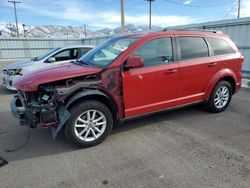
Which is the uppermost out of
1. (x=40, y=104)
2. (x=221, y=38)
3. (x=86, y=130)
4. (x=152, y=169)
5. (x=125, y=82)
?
(x=221, y=38)

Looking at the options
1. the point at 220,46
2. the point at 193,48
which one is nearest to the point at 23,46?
the point at 193,48

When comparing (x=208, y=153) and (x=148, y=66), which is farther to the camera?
(x=148, y=66)

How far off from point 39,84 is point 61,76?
34 centimetres

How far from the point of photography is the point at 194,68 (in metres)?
4.22

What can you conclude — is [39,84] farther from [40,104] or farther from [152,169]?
[152,169]

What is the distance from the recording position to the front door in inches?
143

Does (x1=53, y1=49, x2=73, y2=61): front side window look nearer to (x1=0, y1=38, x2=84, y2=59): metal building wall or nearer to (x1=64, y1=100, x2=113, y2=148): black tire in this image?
(x1=64, y1=100, x2=113, y2=148): black tire

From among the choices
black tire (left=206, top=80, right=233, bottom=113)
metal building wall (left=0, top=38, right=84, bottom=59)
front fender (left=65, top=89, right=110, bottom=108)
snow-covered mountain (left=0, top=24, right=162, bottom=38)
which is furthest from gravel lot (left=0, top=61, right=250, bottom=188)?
metal building wall (left=0, top=38, right=84, bottom=59)

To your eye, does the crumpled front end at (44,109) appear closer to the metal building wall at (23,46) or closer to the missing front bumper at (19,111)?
the missing front bumper at (19,111)

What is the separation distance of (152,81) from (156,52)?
0.57 meters

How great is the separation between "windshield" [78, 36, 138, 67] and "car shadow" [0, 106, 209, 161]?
1.36 meters

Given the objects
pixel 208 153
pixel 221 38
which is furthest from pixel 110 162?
pixel 221 38

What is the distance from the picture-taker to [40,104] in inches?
126

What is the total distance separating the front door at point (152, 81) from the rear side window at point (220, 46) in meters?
1.16
